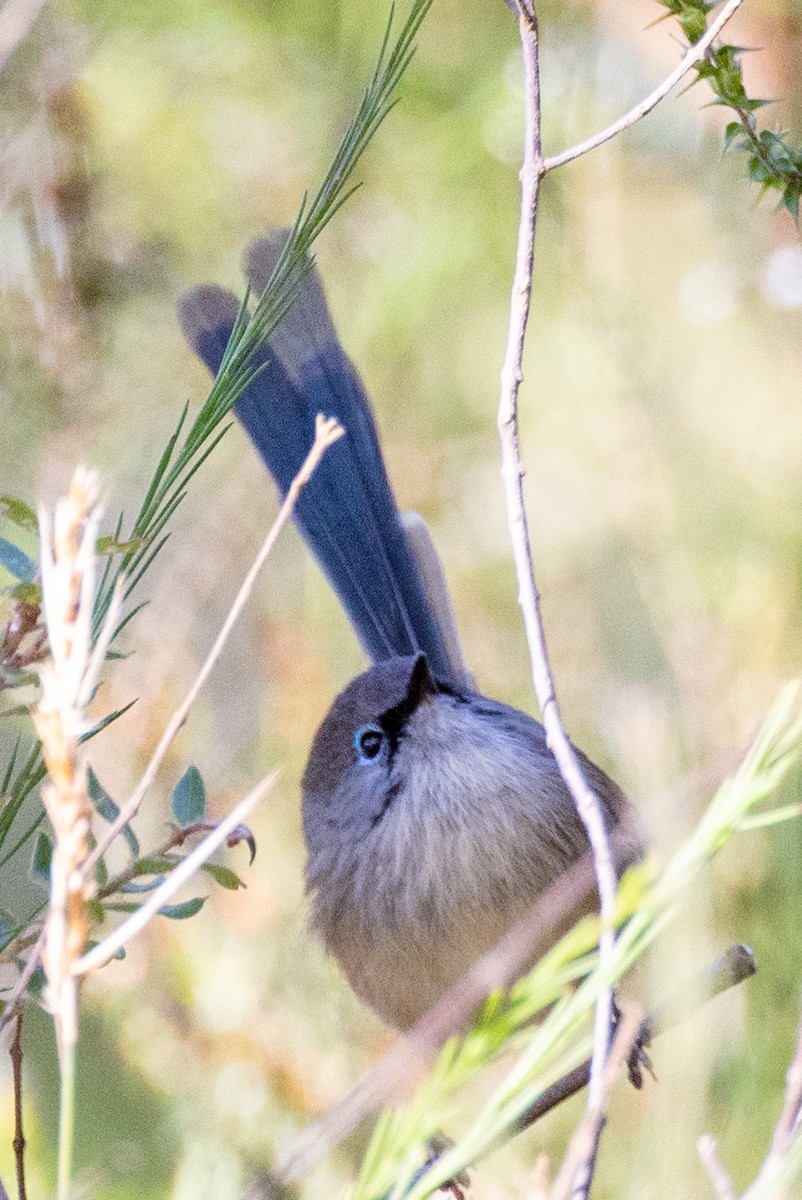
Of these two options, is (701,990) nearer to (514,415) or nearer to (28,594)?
(514,415)

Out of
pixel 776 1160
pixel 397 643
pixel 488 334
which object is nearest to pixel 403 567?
pixel 397 643

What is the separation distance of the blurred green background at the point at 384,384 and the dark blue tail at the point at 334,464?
15.2 inches

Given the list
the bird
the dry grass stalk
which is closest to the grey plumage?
the bird

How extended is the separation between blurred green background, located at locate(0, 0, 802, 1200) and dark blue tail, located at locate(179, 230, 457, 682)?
386 mm

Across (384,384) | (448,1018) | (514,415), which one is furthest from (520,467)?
(384,384)

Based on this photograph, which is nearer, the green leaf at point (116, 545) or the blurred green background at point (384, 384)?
the green leaf at point (116, 545)

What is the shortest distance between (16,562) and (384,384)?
5.15 feet

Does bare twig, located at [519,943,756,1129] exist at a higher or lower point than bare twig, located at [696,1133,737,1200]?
lower

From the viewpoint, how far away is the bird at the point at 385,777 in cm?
134

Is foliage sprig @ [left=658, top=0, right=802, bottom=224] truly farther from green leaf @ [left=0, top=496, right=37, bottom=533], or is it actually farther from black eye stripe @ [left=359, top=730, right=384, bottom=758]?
black eye stripe @ [left=359, top=730, right=384, bottom=758]

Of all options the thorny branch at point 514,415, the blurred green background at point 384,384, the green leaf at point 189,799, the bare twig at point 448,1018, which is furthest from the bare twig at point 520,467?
the blurred green background at point 384,384

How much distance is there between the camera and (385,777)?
1.43 metres

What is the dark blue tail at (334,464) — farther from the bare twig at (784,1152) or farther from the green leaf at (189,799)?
the bare twig at (784,1152)

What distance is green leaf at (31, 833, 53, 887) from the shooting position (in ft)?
2.56
